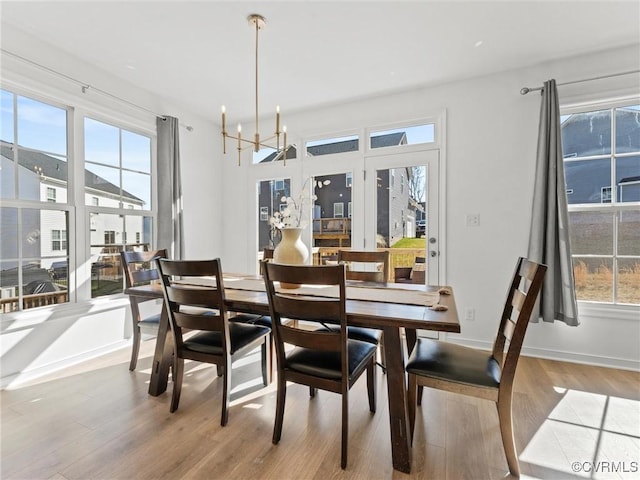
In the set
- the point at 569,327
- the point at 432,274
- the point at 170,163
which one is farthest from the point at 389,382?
the point at 170,163

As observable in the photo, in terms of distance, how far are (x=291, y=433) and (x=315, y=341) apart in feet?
2.09

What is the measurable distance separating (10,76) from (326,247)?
122 inches

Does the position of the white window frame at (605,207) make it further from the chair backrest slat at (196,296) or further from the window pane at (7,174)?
the window pane at (7,174)

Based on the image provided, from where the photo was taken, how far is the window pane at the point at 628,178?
8.68ft

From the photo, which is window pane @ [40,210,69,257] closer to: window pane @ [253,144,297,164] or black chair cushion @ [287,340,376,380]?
window pane @ [253,144,297,164]

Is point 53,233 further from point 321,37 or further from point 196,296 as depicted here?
point 321,37

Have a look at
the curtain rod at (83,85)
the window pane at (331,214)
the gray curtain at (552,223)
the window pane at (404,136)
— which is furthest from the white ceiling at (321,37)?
the window pane at (331,214)

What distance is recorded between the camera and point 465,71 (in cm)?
294

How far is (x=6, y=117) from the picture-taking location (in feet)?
7.88

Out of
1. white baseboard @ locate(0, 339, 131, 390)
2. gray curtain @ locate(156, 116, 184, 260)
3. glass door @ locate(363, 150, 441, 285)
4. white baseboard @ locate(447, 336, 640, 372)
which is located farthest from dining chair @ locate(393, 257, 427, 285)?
white baseboard @ locate(0, 339, 131, 390)

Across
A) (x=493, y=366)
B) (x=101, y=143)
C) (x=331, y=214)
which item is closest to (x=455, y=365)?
(x=493, y=366)

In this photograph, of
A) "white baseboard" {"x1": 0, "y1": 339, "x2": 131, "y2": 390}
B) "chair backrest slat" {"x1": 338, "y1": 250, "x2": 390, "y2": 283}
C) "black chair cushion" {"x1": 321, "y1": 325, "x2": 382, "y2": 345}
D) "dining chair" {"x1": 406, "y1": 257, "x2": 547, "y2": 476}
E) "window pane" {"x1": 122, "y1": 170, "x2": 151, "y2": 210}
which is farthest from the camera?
"window pane" {"x1": 122, "y1": 170, "x2": 151, "y2": 210}

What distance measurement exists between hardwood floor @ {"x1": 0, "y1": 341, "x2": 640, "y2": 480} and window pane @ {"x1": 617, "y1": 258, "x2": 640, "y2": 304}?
655 millimetres

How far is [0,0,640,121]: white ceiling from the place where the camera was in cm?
213
